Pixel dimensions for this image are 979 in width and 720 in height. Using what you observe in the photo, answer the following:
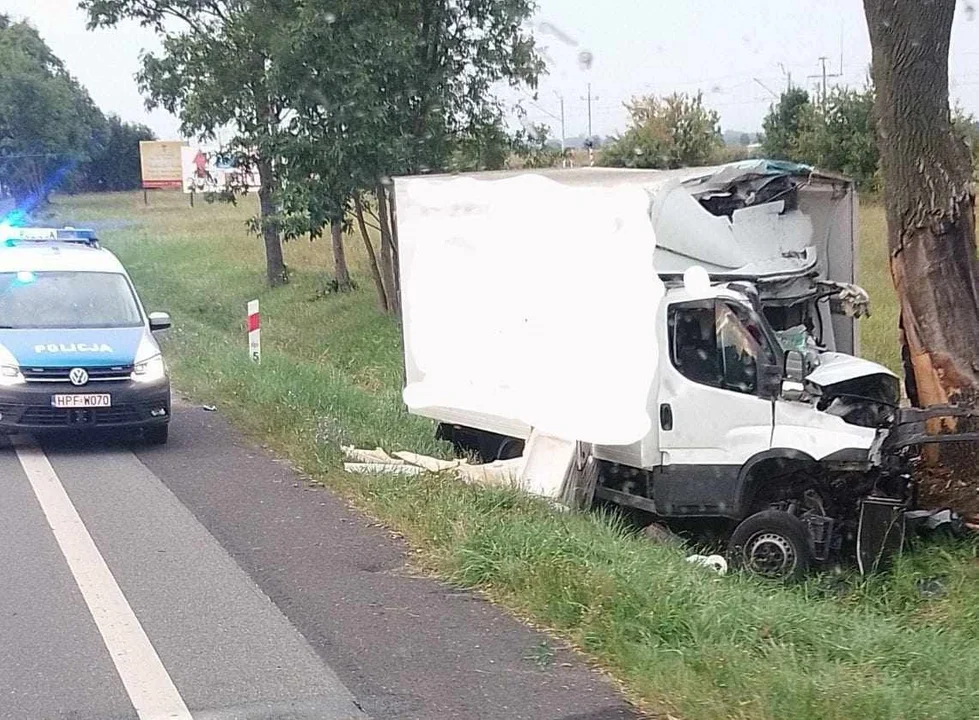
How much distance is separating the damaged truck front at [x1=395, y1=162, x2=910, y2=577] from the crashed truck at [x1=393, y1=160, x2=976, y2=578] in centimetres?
1

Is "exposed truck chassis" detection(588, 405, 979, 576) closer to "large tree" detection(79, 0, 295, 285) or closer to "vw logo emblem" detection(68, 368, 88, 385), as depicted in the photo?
"vw logo emblem" detection(68, 368, 88, 385)

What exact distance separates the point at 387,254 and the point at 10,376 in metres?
11.6

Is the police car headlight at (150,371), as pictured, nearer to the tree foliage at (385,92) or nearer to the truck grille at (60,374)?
the truck grille at (60,374)

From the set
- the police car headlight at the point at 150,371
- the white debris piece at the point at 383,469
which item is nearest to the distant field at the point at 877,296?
the white debris piece at the point at 383,469

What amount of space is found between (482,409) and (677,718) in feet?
17.5

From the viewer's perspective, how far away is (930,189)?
32.0ft

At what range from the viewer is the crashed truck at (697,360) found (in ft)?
27.7

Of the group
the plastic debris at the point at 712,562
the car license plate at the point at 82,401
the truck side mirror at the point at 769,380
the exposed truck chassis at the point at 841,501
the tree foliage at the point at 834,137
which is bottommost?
the plastic debris at the point at 712,562

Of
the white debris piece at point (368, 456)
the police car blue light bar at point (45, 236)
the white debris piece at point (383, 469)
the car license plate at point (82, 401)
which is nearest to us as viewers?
the white debris piece at point (383, 469)

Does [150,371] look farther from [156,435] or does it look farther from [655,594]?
[655,594]

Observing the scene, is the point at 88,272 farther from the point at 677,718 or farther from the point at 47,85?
the point at 47,85

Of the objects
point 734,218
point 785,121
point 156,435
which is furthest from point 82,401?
point 785,121

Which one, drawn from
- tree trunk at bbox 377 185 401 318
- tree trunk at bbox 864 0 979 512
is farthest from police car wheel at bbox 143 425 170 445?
tree trunk at bbox 377 185 401 318

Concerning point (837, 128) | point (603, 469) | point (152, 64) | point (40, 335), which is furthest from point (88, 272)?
point (837, 128)
